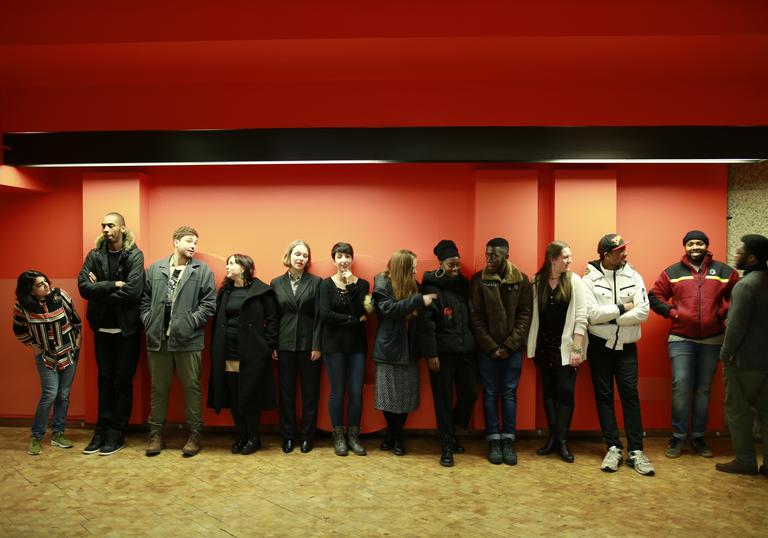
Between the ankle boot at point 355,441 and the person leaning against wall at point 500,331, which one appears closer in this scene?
the person leaning against wall at point 500,331

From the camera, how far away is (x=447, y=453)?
4.08 m

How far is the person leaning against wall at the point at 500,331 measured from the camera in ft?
13.7

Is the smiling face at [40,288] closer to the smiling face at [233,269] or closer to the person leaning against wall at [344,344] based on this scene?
the smiling face at [233,269]

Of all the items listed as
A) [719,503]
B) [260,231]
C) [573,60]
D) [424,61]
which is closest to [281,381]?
[260,231]

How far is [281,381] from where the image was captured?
443 cm

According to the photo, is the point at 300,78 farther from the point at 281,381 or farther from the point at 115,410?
the point at 115,410

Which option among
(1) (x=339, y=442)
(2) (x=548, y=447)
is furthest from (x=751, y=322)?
(1) (x=339, y=442)

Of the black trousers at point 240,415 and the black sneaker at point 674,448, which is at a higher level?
the black trousers at point 240,415

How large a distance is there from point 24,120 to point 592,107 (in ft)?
18.4

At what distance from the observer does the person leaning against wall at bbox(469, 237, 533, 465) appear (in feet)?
13.7

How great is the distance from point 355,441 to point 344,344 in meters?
0.88

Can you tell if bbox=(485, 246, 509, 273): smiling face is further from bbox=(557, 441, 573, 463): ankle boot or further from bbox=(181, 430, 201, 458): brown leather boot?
bbox=(181, 430, 201, 458): brown leather boot

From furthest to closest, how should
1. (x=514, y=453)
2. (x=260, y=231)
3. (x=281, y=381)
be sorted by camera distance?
(x=260, y=231) < (x=281, y=381) < (x=514, y=453)

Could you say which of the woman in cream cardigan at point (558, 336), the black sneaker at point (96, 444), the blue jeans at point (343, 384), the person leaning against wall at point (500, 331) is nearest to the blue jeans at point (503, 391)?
the person leaning against wall at point (500, 331)
